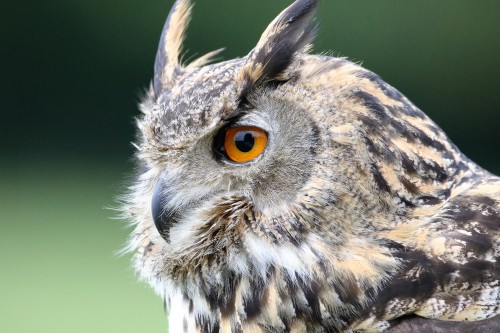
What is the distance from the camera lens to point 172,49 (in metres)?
2.14

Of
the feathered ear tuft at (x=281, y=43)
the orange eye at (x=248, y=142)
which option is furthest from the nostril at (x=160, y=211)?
the feathered ear tuft at (x=281, y=43)

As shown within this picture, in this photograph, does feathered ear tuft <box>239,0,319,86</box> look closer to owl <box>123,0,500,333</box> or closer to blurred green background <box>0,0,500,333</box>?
owl <box>123,0,500,333</box>

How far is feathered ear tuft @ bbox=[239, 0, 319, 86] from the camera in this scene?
1.72 m

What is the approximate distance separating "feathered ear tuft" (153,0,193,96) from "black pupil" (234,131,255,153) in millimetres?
388

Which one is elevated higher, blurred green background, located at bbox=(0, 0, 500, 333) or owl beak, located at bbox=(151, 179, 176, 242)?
blurred green background, located at bbox=(0, 0, 500, 333)

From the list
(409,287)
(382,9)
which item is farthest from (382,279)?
(382,9)

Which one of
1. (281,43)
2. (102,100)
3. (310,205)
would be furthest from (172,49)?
(102,100)

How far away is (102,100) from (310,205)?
17.9 feet

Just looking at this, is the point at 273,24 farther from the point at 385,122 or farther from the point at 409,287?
the point at 409,287

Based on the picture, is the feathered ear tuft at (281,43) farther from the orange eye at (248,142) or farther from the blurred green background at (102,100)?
the blurred green background at (102,100)

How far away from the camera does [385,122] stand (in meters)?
1.69

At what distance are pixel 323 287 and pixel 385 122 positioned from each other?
391 millimetres

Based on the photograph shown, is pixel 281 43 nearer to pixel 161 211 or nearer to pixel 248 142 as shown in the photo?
pixel 248 142

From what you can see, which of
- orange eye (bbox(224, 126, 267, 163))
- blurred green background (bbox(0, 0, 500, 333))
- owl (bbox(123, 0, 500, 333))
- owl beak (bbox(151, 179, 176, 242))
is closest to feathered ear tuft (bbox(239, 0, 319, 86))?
owl (bbox(123, 0, 500, 333))
